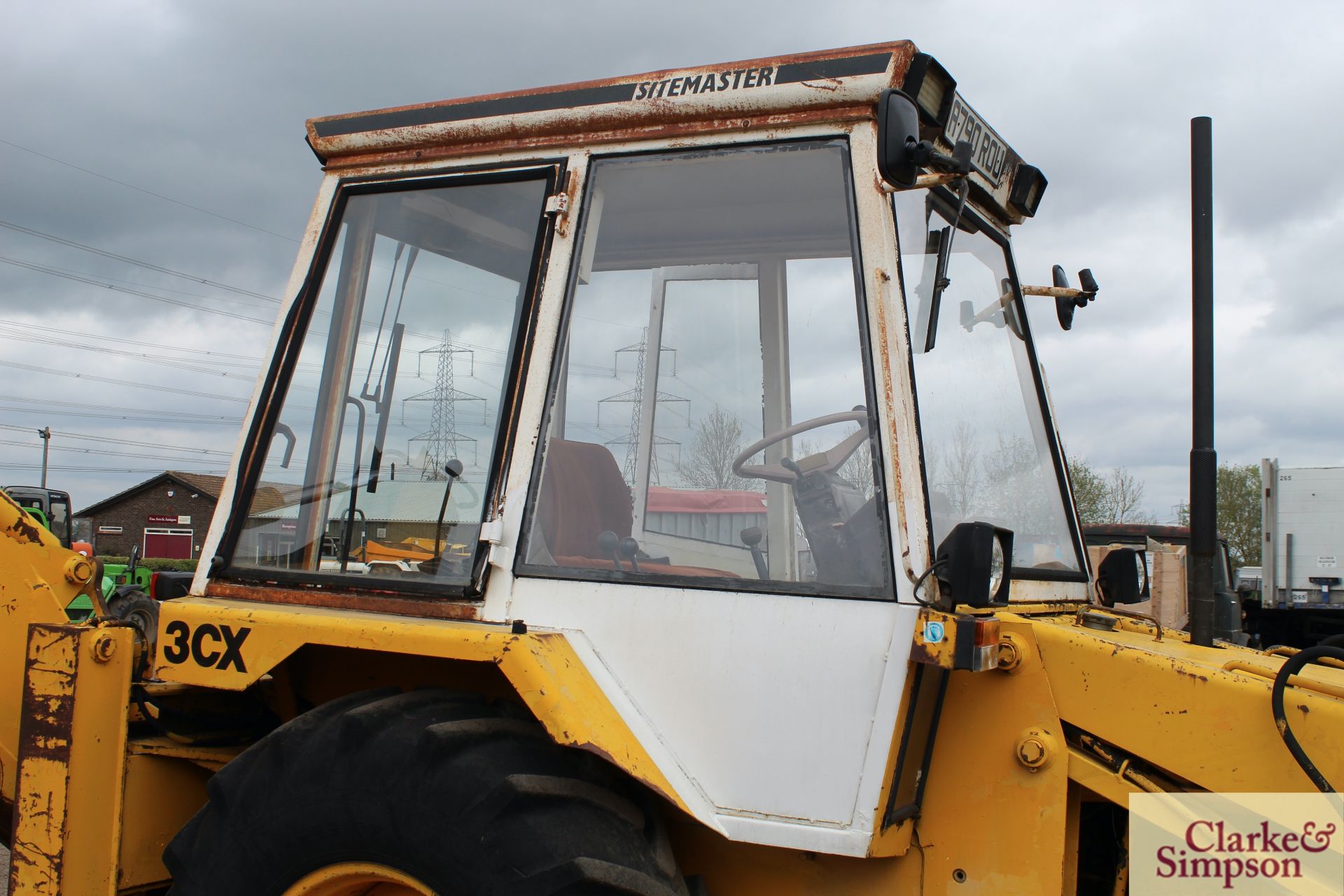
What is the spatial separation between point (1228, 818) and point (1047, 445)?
54.3 inches

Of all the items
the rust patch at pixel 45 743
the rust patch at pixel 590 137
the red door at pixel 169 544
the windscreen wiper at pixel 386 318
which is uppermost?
the rust patch at pixel 590 137

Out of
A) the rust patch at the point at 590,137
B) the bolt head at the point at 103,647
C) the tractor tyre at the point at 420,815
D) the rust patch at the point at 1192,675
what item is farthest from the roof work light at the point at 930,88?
the bolt head at the point at 103,647

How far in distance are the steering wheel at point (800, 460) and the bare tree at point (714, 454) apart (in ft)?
0.09

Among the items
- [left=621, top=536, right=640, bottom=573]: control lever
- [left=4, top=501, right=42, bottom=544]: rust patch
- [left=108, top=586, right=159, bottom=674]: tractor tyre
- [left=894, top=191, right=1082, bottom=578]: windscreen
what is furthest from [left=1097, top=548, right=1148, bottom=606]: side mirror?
[left=4, top=501, right=42, bottom=544]: rust patch

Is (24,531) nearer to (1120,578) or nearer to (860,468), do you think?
(860,468)

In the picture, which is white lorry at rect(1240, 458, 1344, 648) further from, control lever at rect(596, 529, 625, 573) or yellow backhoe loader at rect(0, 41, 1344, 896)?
control lever at rect(596, 529, 625, 573)

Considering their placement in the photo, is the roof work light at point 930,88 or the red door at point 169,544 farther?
the red door at point 169,544

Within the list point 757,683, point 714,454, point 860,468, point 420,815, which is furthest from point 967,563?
point 420,815

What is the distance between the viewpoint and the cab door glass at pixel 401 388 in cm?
289

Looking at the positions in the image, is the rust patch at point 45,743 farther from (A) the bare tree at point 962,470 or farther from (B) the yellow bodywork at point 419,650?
(A) the bare tree at point 962,470

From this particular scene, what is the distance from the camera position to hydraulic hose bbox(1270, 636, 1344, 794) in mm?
2148

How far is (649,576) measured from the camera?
2.61 meters

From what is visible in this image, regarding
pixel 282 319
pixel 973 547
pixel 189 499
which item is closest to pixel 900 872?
pixel 973 547

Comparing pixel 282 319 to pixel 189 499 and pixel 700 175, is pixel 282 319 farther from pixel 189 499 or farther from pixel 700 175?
pixel 189 499
